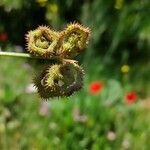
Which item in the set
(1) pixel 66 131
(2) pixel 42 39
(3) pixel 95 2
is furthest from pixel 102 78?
(2) pixel 42 39

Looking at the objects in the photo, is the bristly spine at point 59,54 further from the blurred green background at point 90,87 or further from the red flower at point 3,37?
the red flower at point 3,37

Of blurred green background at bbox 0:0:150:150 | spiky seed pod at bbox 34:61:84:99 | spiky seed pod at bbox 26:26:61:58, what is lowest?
spiky seed pod at bbox 34:61:84:99

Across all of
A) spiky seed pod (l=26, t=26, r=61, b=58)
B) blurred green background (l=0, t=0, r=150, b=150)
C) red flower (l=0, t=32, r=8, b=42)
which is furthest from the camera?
red flower (l=0, t=32, r=8, b=42)

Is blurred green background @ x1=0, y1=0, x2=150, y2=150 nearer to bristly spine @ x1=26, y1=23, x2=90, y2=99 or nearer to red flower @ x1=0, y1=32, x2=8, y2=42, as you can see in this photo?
red flower @ x1=0, y1=32, x2=8, y2=42

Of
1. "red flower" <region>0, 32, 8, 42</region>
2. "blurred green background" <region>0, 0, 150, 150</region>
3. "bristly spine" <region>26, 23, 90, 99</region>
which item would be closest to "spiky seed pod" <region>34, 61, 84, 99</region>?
"bristly spine" <region>26, 23, 90, 99</region>

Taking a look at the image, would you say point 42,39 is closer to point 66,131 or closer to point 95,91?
point 66,131

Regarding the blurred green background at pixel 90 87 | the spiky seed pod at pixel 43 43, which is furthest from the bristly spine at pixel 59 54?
the blurred green background at pixel 90 87

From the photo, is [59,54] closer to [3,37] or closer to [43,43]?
[43,43]

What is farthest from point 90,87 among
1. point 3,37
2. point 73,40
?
point 73,40
